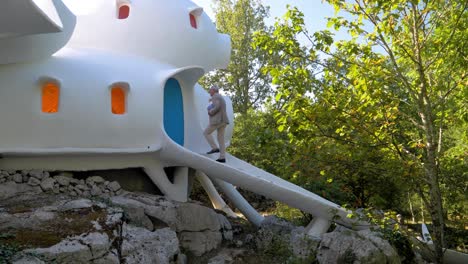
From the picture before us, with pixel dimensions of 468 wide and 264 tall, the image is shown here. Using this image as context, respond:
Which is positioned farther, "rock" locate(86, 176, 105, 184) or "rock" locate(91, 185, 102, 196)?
"rock" locate(86, 176, 105, 184)

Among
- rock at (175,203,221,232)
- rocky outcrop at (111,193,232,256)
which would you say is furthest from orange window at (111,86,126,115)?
rock at (175,203,221,232)

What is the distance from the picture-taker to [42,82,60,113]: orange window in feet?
26.2

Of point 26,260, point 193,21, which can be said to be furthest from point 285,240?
point 193,21

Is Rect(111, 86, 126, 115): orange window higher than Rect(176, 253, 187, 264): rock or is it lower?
higher

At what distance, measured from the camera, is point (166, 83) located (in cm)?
980

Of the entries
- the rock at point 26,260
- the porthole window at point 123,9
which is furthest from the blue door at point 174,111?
the rock at point 26,260

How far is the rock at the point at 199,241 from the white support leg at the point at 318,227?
→ 2.24 meters

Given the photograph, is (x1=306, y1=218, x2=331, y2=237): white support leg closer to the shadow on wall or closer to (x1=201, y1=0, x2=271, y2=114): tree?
the shadow on wall

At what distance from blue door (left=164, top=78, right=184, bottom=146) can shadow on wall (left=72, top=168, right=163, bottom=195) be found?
1279mm

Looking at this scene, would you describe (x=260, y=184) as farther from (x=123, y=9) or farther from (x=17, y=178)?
(x=123, y=9)

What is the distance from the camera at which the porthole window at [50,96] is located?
26.1 feet

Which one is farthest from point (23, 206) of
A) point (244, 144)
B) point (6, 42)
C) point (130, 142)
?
point (244, 144)

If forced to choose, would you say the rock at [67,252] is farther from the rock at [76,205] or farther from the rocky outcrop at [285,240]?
the rocky outcrop at [285,240]

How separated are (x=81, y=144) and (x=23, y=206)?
5.36 ft
